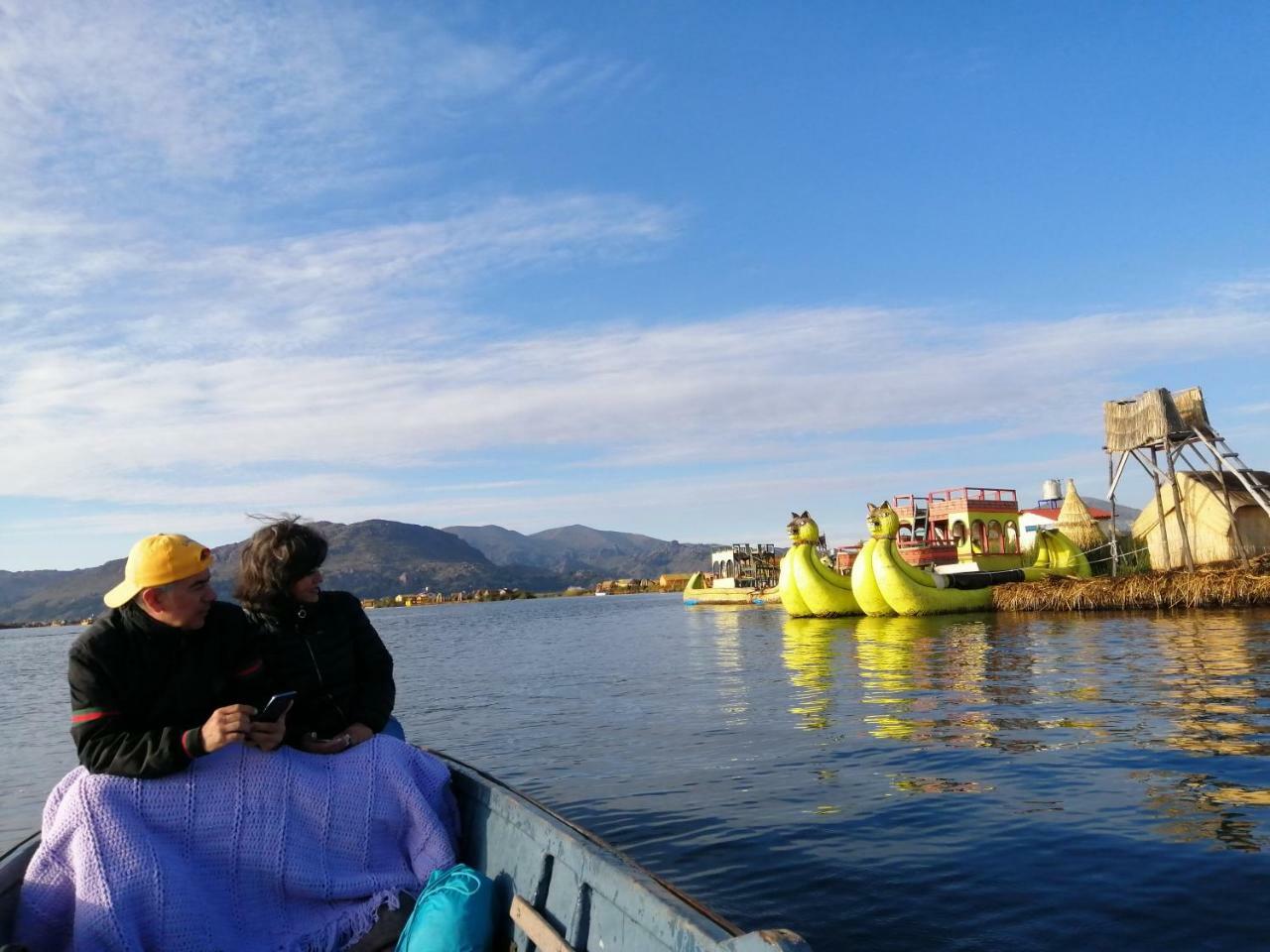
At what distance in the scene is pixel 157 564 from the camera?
452 cm

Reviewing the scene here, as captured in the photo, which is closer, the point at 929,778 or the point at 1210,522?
the point at 929,778

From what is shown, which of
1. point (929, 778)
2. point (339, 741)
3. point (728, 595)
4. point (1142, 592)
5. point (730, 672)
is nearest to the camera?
point (339, 741)

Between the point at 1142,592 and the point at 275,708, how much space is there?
34536 mm

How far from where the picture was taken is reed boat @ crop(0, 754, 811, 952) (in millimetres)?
3455

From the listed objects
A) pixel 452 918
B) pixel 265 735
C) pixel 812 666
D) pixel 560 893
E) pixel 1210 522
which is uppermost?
pixel 1210 522

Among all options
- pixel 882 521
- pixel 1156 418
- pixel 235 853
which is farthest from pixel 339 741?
pixel 1156 418

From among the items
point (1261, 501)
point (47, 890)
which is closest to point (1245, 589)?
point (1261, 501)

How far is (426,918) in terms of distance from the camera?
4.63m

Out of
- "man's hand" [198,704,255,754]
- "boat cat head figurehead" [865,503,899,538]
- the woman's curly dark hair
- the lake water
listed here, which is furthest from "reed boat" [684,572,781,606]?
"man's hand" [198,704,255,754]

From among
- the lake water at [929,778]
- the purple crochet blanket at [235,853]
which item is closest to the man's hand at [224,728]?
the purple crochet blanket at [235,853]

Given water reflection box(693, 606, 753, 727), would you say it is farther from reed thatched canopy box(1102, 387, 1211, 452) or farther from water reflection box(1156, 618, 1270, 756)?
reed thatched canopy box(1102, 387, 1211, 452)

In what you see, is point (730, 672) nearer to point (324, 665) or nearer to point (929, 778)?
point (929, 778)

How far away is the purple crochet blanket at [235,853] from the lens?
14.3ft

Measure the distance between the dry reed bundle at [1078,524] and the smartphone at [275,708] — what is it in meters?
48.5
